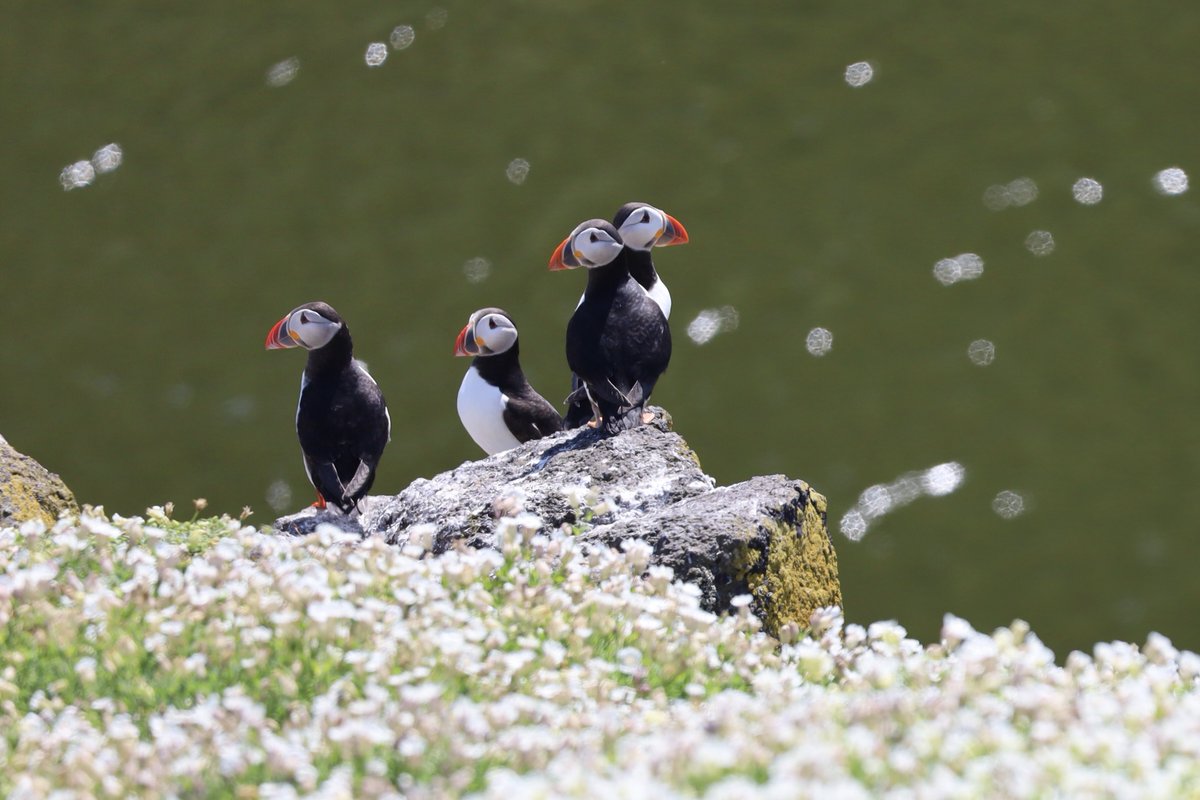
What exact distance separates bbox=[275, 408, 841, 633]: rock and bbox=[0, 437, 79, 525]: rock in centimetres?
93

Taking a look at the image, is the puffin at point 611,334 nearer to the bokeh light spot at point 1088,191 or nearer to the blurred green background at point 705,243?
the blurred green background at point 705,243

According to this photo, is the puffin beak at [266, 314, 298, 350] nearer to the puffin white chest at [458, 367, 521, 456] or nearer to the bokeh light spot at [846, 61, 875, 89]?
the puffin white chest at [458, 367, 521, 456]

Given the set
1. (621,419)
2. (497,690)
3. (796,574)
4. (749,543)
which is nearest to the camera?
(497,690)

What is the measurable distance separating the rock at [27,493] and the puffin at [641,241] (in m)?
2.15

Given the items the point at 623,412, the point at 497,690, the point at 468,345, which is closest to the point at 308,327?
the point at 468,345

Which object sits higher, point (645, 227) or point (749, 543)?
point (645, 227)

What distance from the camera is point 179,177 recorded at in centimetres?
1075

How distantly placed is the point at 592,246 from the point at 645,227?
69 cm

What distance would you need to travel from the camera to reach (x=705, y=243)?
401 inches

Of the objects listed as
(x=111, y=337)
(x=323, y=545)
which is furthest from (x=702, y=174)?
(x=323, y=545)

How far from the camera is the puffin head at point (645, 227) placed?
20.8 feet

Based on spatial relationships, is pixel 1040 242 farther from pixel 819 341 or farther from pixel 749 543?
pixel 749 543

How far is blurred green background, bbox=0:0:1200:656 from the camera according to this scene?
366 inches

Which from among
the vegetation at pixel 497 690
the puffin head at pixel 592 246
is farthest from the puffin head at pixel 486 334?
the vegetation at pixel 497 690
